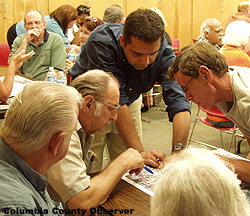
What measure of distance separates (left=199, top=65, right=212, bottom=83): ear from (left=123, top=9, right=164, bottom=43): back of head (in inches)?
11.8

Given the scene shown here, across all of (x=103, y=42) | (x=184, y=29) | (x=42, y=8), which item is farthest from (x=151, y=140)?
(x=184, y=29)

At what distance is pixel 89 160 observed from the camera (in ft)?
6.53

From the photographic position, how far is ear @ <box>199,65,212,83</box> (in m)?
1.88

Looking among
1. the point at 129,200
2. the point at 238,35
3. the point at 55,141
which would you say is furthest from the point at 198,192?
the point at 238,35

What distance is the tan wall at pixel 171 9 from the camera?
272 inches

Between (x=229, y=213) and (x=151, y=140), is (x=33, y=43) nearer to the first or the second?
(x=151, y=140)

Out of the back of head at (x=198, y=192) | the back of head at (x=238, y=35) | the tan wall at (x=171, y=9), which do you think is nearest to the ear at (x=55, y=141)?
the back of head at (x=198, y=192)

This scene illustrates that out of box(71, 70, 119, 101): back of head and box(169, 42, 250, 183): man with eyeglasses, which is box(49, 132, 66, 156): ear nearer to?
box(71, 70, 119, 101): back of head

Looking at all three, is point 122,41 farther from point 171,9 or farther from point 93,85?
point 171,9

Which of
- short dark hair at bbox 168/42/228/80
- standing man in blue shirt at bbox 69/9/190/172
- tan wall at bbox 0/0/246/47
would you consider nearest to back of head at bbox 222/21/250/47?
standing man in blue shirt at bbox 69/9/190/172

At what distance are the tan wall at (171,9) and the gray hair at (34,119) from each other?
6.31 metres

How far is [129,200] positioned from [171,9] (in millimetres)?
7658

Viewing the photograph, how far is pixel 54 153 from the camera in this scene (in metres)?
1.15

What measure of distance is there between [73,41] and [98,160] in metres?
3.39
